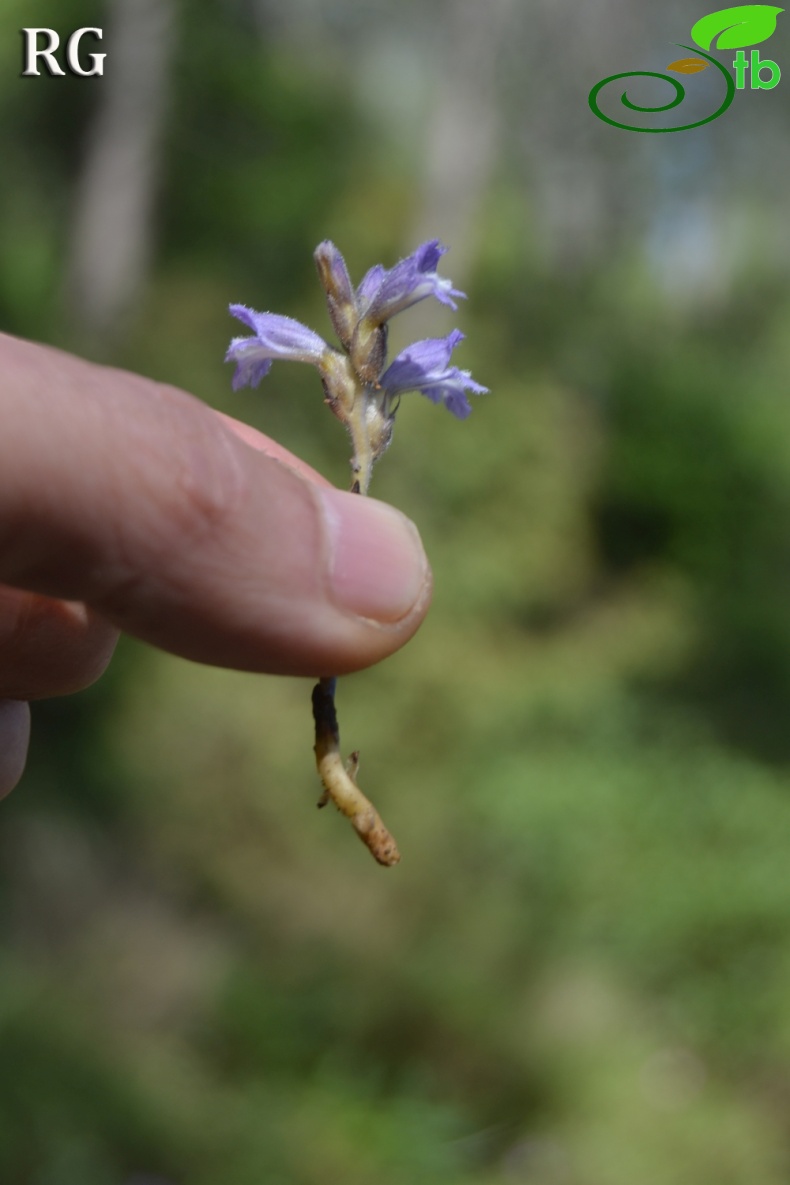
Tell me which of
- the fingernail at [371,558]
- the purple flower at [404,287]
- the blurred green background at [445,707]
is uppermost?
the purple flower at [404,287]

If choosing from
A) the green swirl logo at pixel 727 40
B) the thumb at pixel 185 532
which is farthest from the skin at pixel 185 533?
the green swirl logo at pixel 727 40

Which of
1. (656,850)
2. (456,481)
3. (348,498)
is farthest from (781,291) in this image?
(348,498)

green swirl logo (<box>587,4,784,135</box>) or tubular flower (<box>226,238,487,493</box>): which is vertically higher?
green swirl logo (<box>587,4,784,135</box>)

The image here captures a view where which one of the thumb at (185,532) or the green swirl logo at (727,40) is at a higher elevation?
the green swirl logo at (727,40)

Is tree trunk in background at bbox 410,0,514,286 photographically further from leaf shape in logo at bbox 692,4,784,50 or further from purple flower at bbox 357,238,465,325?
purple flower at bbox 357,238,465,325

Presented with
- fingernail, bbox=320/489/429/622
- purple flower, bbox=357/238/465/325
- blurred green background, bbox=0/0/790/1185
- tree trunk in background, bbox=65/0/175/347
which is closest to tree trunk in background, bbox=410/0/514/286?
blurred green background, bbox=0/0/790/1185

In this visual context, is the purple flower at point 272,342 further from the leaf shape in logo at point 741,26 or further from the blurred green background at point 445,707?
the blurred green background at point 445,707
